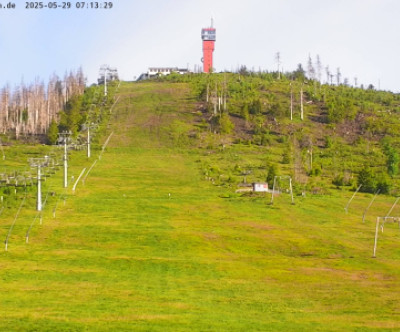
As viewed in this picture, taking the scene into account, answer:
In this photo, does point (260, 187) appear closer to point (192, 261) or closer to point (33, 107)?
point (192, 261)

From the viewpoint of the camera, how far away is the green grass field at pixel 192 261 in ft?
132

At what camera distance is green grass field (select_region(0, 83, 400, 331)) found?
4022cm

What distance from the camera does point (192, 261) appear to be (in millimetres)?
56875

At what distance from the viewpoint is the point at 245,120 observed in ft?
514

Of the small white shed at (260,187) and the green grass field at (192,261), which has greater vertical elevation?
the small white shed at (260,187)

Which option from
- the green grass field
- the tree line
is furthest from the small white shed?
the tree line

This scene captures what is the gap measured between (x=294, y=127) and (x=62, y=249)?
99.5 meters

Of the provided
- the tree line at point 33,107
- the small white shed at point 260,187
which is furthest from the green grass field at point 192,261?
the tree line at point 33,107

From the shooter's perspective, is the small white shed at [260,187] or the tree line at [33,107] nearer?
the small white shed at [260,187]

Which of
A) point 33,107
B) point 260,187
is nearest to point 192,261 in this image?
point 260,187

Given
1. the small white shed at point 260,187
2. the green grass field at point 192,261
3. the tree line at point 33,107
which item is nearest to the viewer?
the green grass field at point 192,261

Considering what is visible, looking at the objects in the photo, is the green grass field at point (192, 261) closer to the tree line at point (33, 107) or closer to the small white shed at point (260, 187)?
the small white shed at point (260, 187)

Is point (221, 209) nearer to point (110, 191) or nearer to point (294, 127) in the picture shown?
point (110, 191)

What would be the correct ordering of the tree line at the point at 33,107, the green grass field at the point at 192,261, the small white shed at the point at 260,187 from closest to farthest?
the green grass field at the point at 192,261 → the small white shed at the point at 260,187 → the tree line at the point at 33,107
